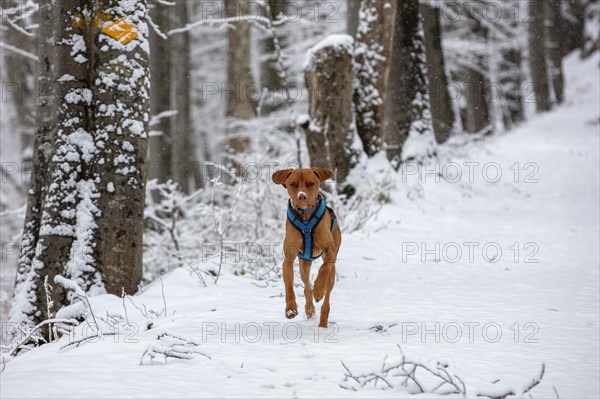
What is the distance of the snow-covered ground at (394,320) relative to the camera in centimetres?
293

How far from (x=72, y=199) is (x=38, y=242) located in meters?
0.47

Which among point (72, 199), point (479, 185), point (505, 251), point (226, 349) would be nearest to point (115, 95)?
point (72, 199)

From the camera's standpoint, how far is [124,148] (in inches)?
193

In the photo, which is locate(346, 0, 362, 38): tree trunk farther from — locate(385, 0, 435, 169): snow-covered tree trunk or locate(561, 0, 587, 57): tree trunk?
locate(561, 0, 587, 57): tree trunk

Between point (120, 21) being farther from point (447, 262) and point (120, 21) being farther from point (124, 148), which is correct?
point (447, 262)

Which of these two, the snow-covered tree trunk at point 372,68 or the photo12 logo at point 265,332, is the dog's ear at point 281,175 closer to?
the photo12 logo at point 265,332

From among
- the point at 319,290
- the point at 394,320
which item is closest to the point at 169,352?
the point at 319,290

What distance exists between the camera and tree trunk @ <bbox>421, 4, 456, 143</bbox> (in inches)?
597

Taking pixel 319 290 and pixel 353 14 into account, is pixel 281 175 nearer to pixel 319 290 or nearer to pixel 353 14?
pixel 319 290

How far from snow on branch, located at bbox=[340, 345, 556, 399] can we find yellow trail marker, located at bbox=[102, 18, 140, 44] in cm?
342

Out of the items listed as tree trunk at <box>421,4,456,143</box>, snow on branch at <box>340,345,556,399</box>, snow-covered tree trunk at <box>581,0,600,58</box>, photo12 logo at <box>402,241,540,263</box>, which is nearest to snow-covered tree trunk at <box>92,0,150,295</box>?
snow on branch at <box>340,345,556,399</box>

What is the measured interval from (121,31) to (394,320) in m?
3.26

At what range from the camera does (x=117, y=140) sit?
488 centimetres

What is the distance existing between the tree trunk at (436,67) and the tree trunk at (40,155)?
11.9m
